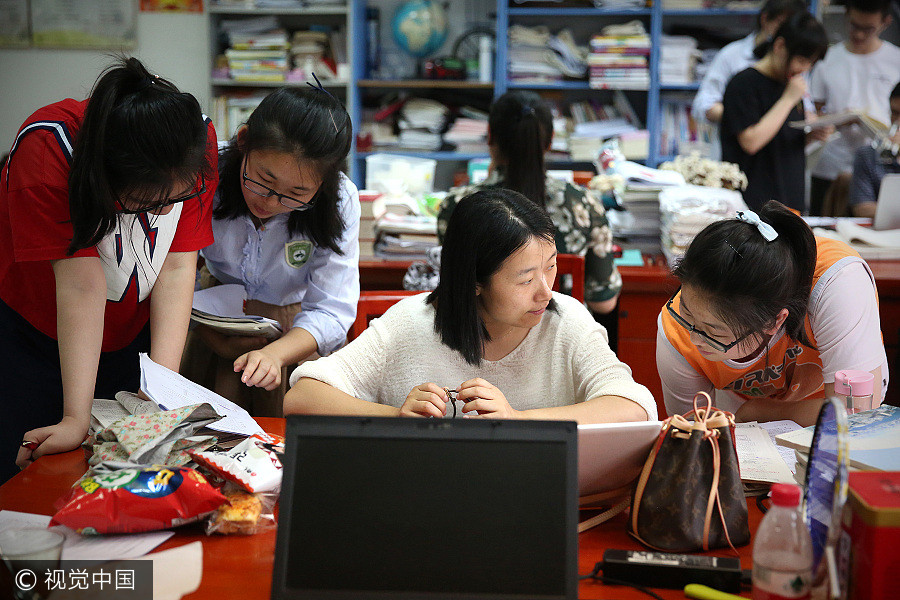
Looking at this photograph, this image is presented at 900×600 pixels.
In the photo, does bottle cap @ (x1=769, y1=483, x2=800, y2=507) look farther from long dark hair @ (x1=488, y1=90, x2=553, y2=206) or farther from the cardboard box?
long dark hair @ (x1=488, y1=90, x2=553, y2=206)

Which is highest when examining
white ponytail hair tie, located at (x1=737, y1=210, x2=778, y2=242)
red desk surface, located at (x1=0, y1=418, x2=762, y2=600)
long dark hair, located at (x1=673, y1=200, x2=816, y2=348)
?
white ponytail hair tie, located at (x1=737, y1=210, x2=778, y2=242)

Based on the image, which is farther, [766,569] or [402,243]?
[402,243]

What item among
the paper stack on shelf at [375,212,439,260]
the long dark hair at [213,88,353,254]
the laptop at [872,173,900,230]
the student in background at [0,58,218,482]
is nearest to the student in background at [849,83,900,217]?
the laptop at [872,173,900,230]

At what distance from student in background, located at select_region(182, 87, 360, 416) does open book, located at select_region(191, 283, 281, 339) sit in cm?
4

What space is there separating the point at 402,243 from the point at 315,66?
217 centimetres

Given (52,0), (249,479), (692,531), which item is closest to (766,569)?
(692,531)

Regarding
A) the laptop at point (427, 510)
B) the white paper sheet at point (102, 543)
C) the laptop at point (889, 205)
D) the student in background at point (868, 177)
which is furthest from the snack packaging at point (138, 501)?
the student in background at point (868, 177)

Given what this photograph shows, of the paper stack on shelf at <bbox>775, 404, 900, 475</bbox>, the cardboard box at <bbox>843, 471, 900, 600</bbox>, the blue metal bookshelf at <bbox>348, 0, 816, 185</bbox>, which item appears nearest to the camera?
the cardboard box at <bbox>843, 471, 900, 600</bbox>

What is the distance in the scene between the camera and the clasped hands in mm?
1336

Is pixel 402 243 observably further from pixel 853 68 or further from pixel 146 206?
pixel 853 68

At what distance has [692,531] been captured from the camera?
1.09 meters

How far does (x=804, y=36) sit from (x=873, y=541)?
2.80 meters

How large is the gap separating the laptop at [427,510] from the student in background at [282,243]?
0.66 metres

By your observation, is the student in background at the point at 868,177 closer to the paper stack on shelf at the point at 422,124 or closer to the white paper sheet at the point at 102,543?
the paper stack on shelf at the point at 422,124
